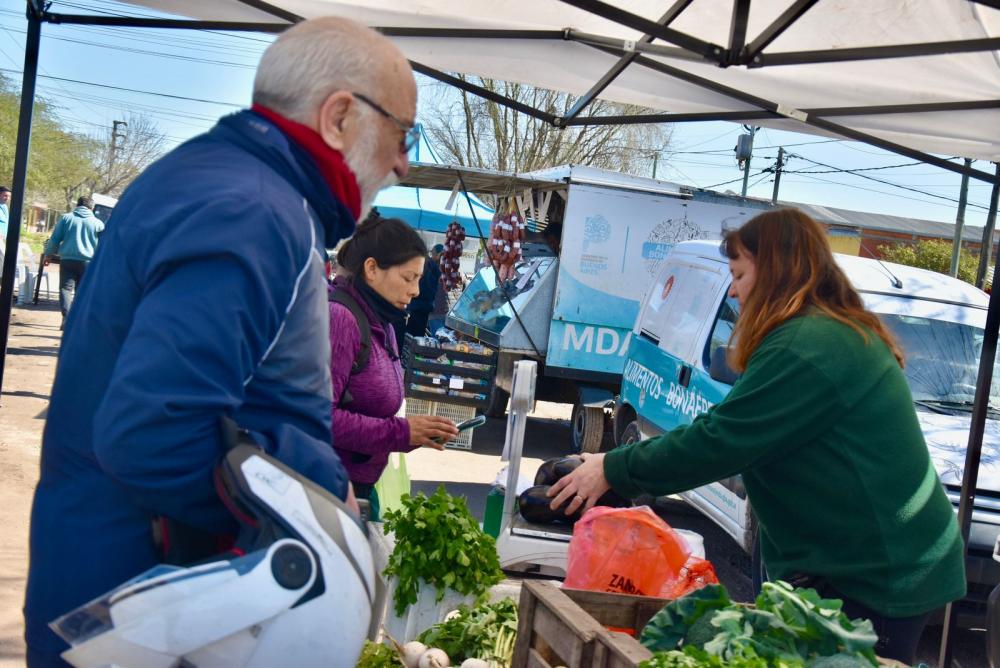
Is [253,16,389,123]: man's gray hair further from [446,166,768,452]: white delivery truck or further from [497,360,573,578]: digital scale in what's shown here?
[446,166,768,452]: white delivery truck

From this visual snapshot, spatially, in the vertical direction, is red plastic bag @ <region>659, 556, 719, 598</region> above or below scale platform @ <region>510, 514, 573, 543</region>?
above

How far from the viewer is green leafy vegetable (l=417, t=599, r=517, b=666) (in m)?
2.94

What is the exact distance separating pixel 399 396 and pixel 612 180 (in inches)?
304

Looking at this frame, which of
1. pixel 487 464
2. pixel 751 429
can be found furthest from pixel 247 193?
pixel 487 464

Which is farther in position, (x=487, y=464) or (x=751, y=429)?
(x=487, y=464)

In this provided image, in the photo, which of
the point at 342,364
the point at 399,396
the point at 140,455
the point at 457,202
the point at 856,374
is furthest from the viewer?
the point at 457,202

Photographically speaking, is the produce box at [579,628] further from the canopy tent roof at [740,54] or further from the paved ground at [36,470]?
the paved ground at [36,470]

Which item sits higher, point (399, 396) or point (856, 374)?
point (856, 374)

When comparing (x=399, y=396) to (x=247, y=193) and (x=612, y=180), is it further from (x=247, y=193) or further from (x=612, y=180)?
(x=612, y=180)

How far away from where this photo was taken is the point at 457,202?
19.4 metres

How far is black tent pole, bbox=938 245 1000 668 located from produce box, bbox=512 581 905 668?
232 cm

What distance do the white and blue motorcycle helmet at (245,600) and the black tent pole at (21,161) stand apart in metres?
3.13

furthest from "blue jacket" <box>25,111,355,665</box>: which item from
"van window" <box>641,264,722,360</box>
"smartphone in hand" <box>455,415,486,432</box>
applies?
"van window" <box>641,264,722,360</box>

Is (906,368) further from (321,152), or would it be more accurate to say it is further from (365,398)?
(321,152)
